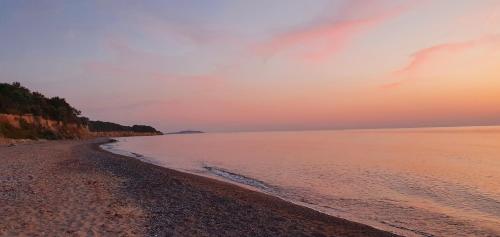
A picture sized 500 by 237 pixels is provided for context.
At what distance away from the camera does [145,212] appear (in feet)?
43.3

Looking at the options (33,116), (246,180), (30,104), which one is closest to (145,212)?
(246,180)

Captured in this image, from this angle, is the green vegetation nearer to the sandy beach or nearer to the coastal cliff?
the coastal cliff

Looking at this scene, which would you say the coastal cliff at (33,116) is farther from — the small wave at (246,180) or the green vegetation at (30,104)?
the small wave at (246,180)

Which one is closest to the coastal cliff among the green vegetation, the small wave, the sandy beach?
the green vegetation

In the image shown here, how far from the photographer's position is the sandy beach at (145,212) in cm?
1098

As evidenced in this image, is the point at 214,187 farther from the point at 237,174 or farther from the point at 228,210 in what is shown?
the point at 237,174

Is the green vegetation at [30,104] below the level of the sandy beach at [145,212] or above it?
above

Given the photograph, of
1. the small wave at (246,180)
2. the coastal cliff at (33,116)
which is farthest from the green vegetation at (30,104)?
the small wave at (246,180)

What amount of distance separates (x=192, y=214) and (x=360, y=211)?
7.10 metres

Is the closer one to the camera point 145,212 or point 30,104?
point 145,212

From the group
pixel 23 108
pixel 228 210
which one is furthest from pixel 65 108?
pixel 228 210

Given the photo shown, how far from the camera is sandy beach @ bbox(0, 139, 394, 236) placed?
10984 mm

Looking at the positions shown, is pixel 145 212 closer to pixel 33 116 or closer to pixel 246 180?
pixel 246 180

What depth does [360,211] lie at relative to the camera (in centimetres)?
1703
